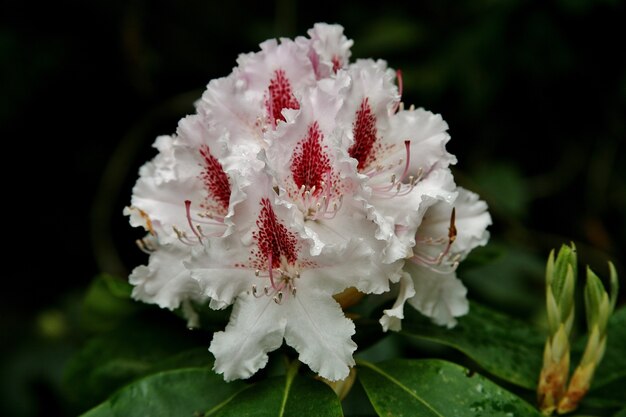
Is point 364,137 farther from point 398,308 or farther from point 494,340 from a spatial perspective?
point 494,340

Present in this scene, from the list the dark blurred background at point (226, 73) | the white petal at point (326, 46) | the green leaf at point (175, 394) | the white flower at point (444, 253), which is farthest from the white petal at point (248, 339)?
the dark blurred background at point (226, 73)

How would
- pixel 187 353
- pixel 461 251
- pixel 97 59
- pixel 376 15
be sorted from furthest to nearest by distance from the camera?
pixel 376 15 → pixel 97 59 → pixel 187 353 → pixel 461 251

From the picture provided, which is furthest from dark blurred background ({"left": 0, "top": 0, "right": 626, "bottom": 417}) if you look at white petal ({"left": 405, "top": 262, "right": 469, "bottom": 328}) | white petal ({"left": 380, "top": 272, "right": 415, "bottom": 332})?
white petal ({"left": 380, "top": 272, "right": 415, "bottom": 332})

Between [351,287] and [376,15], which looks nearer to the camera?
[351,287]

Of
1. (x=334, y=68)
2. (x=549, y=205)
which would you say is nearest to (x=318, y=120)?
(x=334, y=68)

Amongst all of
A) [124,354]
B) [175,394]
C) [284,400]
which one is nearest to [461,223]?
[284,400]

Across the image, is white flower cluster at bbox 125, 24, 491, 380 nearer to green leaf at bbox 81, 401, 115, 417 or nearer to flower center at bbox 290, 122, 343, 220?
flower center at bbox 290, 122, 343, 220

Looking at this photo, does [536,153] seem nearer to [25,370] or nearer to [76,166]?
[76,166]
